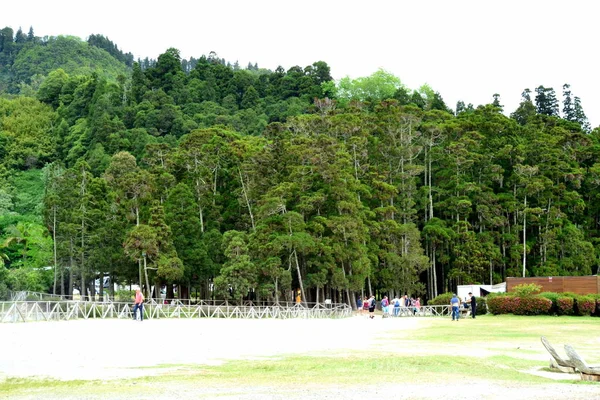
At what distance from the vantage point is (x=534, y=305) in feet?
118

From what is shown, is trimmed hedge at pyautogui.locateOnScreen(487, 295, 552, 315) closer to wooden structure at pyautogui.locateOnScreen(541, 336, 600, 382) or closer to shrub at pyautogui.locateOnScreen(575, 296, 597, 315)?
shrub at pyautogui.locateOnScreen(575, 296, 597, 315)

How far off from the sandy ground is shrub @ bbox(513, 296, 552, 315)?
1924 centimetres

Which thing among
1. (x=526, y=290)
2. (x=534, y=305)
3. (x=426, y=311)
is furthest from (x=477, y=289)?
(x=534, y=305)

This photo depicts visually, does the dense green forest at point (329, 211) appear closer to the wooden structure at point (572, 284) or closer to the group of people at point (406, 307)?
the group of people at point (406, 307)

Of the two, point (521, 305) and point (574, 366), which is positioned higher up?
point (574, 366)

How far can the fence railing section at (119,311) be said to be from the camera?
24.4m

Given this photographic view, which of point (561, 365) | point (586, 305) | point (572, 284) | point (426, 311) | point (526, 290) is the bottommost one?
point (426, 311)

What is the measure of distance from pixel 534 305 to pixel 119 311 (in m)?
20.7

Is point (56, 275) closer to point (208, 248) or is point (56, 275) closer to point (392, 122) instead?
point (208, 248)

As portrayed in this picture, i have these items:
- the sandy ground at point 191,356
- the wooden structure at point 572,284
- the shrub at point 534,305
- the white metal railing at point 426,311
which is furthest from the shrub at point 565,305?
the sandy ground at point 191,356

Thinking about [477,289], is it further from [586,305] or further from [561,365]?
[561,365]

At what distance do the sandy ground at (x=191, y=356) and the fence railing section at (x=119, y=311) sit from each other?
4.86 meters

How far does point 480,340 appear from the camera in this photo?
63.8 feet

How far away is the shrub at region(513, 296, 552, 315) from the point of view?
3597 centimetres
